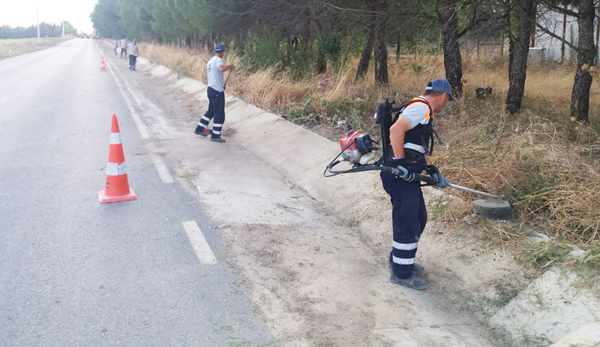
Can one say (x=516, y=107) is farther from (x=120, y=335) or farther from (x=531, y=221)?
(x=120, y=335)

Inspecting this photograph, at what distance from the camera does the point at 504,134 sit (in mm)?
7273

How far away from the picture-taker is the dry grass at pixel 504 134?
5105 millimetres

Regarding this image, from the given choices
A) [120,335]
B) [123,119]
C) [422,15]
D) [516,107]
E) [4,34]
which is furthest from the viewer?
[4,34]

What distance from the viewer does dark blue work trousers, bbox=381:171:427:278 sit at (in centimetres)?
473

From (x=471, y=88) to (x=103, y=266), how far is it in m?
9.38

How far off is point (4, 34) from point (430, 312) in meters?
124

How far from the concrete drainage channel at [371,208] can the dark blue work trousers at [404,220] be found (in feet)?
2.07

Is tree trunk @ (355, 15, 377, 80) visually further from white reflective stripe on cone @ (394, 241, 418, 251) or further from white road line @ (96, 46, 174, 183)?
white reflective stripe on cone @ (394, 241, 418, 251)

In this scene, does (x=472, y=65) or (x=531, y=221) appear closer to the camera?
(x=531, y=221)

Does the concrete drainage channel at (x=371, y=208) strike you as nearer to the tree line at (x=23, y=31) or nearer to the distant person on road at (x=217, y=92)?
the distant person on road at (x=217, y=92)

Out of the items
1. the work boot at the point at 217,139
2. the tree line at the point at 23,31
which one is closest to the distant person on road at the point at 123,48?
the work boot at the point at 217,139

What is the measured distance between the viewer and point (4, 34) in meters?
109

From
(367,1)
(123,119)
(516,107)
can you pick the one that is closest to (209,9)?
(123,119)

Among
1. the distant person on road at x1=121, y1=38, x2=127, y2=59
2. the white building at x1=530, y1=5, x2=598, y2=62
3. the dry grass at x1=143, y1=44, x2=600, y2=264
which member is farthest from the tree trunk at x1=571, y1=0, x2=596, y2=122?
Result: the distant person on road at x1=121, y1=38, x2=127, y2=59
